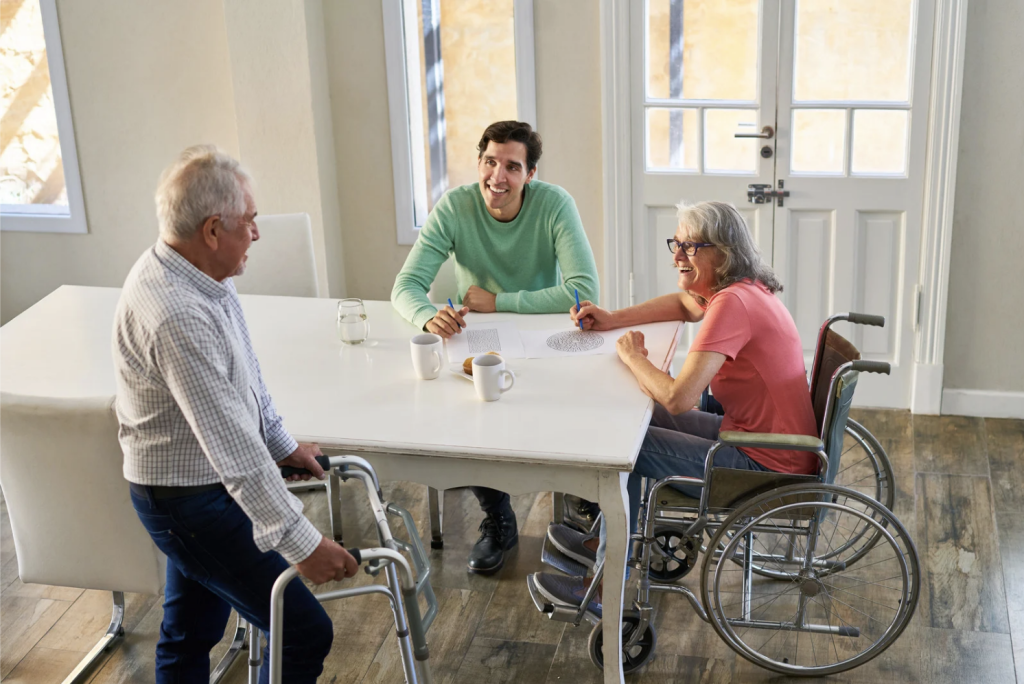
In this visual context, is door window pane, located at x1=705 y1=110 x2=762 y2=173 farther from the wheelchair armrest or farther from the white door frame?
the wheelchair armrest

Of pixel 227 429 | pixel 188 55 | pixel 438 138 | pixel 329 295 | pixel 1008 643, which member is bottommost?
pixel 1008 643

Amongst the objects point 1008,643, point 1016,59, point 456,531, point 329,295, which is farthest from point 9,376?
point 1016,59

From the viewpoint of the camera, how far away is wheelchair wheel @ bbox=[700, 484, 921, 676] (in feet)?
7.50

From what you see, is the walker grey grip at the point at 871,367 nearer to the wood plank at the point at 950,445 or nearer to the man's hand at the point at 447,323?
the man's hand at the point at 447,323

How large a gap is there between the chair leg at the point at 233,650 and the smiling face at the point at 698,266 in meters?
1.37

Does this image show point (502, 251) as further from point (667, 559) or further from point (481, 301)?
point (667, 559)

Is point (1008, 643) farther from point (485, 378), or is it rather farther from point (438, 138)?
point (438, 138)

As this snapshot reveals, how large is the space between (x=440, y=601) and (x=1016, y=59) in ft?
9.07

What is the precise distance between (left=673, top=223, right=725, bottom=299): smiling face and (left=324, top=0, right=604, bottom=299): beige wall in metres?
1.69

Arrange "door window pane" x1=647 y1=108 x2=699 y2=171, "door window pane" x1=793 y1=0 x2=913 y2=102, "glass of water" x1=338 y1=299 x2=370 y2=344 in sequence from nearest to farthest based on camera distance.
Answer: "glass of water" x1=338 y1=299 x2=370 y2=344
"door window pane" x1=793 y1=0 x2=913 y2=102
"door window pane" x1=647 y1=108 x2=699 y2=171

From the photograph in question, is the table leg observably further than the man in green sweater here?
No

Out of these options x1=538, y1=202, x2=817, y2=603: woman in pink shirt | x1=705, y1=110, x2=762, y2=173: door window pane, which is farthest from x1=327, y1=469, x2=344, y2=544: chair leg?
x1=705, y1=110, x2=762, y2=173: door window pane

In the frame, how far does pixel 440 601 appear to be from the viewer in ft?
9.12

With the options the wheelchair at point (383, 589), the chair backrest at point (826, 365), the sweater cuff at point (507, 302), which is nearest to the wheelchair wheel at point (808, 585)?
the chair backrest at point (826, 365)
